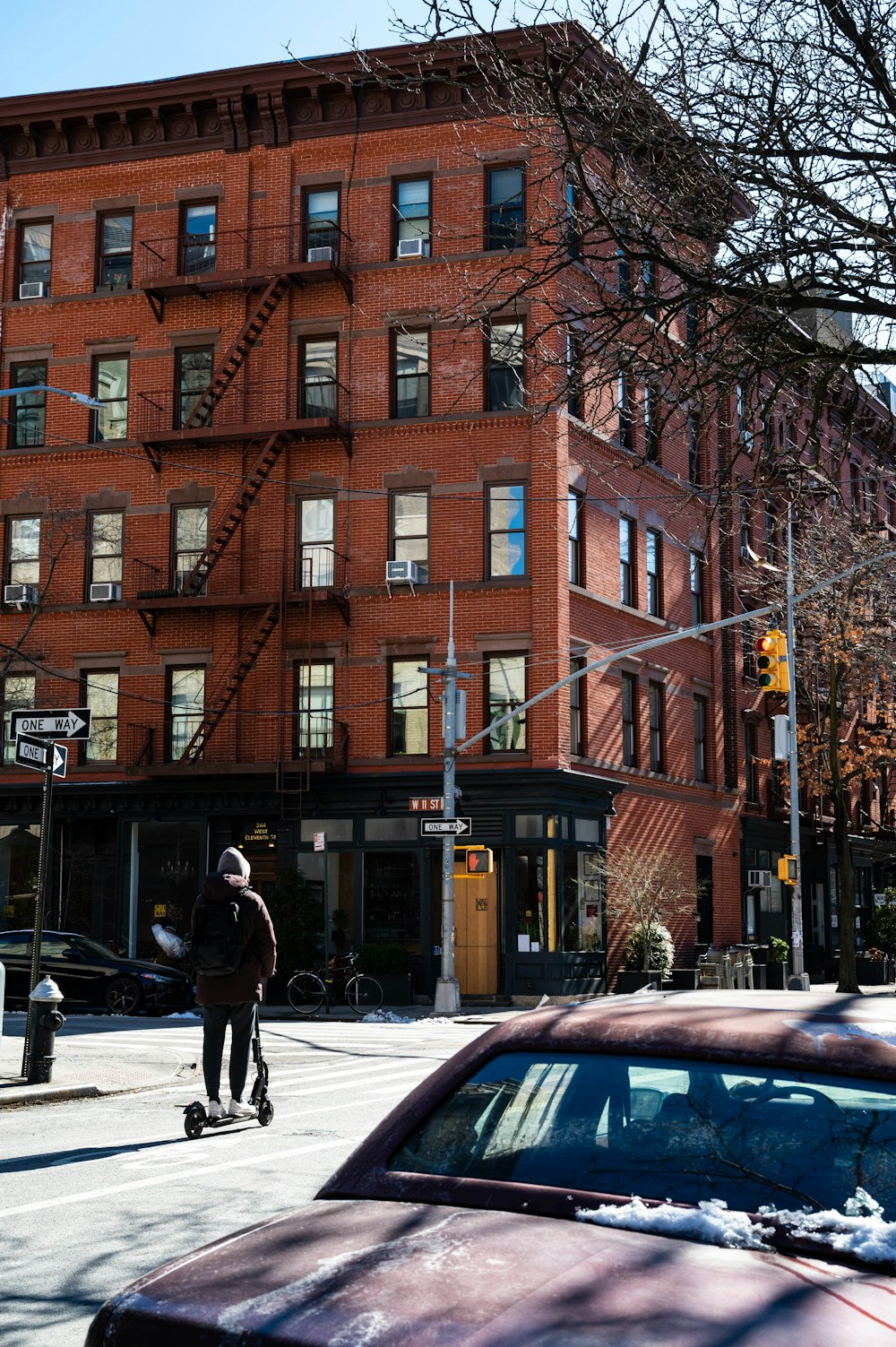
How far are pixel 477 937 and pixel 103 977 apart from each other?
831cm

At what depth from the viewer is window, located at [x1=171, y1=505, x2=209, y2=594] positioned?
112 ft

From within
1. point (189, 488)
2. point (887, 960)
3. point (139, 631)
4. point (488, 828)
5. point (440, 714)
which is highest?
point (189, 488)

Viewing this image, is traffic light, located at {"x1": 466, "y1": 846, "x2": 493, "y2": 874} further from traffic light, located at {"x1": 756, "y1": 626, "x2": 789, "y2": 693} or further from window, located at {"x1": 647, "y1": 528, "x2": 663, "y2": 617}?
window, located at {"x1": 647, "y1": 528, "x2": 663, "y2": 617}

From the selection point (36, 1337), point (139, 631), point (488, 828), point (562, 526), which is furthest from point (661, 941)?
point (36, 1337)

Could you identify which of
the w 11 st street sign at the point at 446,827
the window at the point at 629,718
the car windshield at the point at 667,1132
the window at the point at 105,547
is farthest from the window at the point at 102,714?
the car windshield at the point at 667,1132

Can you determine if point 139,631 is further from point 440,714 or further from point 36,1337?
point 36,1337

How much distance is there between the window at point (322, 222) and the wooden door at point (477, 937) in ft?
47.8

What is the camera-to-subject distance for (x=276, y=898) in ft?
103

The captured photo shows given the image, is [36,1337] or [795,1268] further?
[36,1337]

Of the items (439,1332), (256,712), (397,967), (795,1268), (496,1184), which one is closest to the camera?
(439,1332)

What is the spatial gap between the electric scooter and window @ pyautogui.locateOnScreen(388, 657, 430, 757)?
20833mm

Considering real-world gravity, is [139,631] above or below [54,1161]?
above

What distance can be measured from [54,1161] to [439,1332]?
792 cm

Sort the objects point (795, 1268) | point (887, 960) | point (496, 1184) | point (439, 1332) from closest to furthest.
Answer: point (439, 1332) → point (795, 1268) → point (496, 1184) → point (887, 960)
